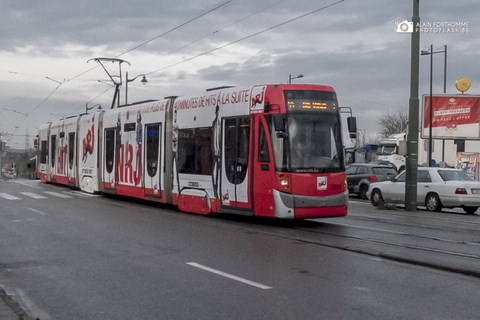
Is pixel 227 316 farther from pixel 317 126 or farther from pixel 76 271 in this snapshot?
pixel 317 126

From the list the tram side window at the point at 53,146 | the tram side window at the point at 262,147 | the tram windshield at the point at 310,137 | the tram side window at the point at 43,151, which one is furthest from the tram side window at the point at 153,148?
the tram side window at the point at 43,151

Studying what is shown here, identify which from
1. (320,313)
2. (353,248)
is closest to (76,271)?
(320,313)

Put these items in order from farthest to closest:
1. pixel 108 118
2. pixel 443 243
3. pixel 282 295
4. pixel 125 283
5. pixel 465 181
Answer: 1. pixel 108 118
2. pixel 465 181
3. pixel 443 243
4. pixel 125 283
5. pixel 282 295

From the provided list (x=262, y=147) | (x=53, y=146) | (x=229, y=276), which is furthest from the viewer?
(x=53, y=146)

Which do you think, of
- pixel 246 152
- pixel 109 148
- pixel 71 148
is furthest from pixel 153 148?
pixel 71 148

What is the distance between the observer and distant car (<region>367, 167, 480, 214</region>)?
1942cm

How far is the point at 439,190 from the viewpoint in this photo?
20.2 m

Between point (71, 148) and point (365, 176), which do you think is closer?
point (71, 148)

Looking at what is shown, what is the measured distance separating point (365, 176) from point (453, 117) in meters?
12.9

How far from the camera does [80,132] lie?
25766mm

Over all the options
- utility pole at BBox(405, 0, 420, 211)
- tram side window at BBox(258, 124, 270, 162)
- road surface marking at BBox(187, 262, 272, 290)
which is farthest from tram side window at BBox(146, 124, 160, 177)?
road surface marking at BBox(187, 262, 272, 290)

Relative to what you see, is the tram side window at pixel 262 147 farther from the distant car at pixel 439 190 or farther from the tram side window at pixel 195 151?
the distant car at pixel 439 190

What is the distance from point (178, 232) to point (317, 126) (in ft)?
12.5

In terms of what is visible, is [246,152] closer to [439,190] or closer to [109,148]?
[439,190]
